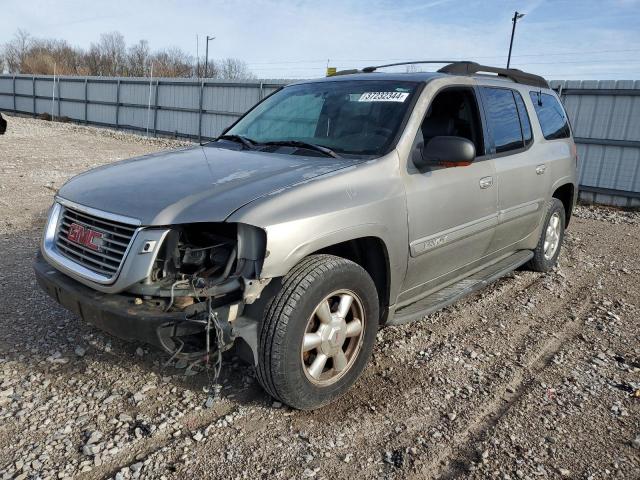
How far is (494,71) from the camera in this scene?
173 inches

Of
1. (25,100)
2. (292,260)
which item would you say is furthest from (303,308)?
(25,100)

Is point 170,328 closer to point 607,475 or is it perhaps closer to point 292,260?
point 292,260

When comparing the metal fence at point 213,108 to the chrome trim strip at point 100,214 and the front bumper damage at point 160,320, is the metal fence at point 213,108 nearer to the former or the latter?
the front bumper damage at point 160,320

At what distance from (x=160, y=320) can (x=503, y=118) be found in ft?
10.7

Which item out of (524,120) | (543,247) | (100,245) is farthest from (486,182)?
(100,245)

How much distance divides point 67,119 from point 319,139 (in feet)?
94.9

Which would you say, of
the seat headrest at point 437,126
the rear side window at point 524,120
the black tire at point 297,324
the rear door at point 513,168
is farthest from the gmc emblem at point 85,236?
the rear side window at point 524,120

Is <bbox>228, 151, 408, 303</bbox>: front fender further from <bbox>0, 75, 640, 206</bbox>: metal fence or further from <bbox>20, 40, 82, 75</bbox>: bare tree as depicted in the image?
<bbox>20, 40, 82, 75</bbox>: bare tree

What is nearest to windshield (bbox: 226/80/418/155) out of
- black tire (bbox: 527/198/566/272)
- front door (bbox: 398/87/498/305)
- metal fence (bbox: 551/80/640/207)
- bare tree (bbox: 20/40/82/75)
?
front door (bbox: 398/87/498/305)

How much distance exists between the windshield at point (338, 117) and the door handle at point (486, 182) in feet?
2.84

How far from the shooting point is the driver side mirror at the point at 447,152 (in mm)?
3121

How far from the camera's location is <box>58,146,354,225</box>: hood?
250 centimetres

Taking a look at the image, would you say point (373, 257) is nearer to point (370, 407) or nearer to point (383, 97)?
point (370, 407)

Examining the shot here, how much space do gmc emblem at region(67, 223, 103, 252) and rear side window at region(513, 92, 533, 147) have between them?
360 cm
